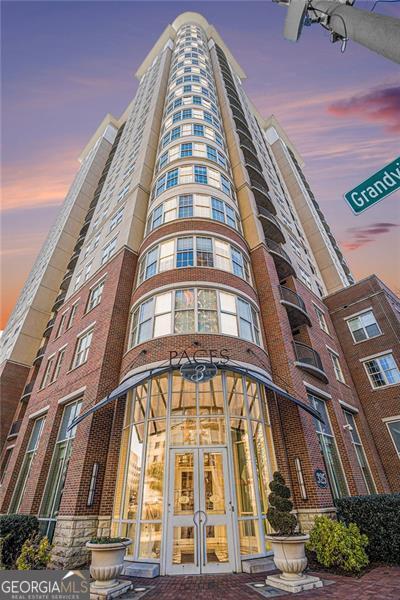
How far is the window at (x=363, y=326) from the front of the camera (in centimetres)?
2030

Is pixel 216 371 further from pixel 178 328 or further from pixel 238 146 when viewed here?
pixel 238 146

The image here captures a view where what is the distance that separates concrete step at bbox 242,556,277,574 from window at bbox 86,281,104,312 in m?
13.5

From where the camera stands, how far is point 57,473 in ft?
43.4

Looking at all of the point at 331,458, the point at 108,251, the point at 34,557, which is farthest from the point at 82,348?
Answer: the point at 331,458

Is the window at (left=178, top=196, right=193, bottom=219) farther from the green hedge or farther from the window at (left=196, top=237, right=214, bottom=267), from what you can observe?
the green hedge

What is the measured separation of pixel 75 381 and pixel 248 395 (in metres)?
8.33

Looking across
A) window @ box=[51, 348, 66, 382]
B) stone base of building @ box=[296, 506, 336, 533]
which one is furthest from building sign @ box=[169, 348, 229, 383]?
window @ box=[51, 348, 66, 382]

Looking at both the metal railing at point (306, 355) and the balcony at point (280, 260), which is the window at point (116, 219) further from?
the metal railing at point (306, 355)

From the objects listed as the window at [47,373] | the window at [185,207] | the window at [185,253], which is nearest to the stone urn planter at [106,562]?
the window at [185,253]

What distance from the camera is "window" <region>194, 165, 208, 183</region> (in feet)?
61.0

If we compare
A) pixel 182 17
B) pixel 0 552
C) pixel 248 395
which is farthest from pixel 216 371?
pixel 182 17

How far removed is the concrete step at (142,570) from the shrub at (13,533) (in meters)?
3.86

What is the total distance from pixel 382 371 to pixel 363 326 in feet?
11.1

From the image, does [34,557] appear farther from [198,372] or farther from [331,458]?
[331,458]
